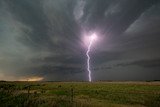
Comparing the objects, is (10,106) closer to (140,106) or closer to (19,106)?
(19,106)

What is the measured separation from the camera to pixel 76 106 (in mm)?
19281

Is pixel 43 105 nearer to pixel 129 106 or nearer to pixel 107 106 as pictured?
pixel 107 106

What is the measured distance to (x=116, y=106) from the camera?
23016 mm

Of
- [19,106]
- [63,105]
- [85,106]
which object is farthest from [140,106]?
[19,106]

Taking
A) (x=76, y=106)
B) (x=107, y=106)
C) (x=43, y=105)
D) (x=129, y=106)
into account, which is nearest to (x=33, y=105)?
(x=43, y=105)

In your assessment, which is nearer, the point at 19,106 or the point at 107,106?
the point at 19,106

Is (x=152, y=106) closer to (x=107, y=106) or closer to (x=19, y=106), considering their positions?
(x=107, y=106)

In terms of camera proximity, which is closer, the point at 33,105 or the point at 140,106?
the point at 33,105

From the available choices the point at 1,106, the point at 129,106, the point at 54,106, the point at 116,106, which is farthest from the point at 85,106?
the point at 1,106

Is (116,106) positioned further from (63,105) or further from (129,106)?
(63,105)

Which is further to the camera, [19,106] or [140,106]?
[140,106]

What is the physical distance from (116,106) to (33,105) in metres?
10.0

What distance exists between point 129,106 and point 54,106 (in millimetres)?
9873

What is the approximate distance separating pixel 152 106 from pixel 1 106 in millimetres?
17271
